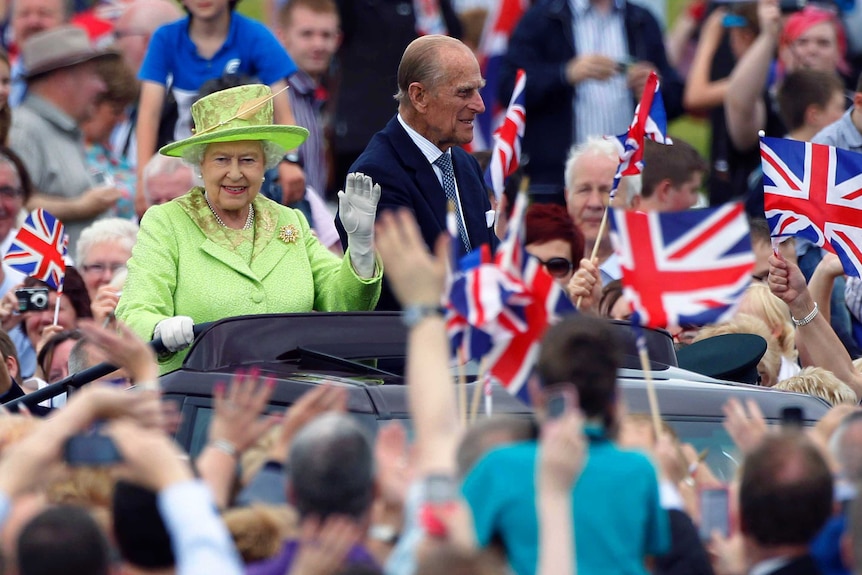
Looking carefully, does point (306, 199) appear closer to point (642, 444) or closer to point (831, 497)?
point (642, 444)

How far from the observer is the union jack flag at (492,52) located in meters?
13.4

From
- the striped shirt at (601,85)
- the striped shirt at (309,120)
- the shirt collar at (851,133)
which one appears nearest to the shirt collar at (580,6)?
the striped shirt at (601,85)

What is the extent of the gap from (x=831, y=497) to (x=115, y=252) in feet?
18.6

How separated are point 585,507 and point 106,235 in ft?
18.1

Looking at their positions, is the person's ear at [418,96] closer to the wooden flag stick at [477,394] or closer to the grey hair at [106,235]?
the wooden flag stick at [477,394]

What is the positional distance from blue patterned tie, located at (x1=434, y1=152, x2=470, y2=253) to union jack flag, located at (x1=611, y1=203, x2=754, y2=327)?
6.74 feet

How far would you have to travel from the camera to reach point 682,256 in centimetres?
568

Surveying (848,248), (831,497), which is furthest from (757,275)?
(831,497)

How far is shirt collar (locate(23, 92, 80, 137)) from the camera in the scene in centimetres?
1050

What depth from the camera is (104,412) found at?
458 cm

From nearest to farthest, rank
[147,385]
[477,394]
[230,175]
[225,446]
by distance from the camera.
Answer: [225,446] → [147,385] → [477,394] → [230,175]

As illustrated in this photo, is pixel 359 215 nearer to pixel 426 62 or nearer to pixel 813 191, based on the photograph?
pixel 426 62

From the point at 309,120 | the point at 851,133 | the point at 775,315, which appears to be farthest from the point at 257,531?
the point at 309,120

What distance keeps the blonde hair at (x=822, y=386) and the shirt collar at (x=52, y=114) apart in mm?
5068
